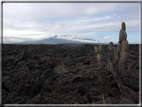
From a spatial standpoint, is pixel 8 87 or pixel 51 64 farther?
pixel 51 64

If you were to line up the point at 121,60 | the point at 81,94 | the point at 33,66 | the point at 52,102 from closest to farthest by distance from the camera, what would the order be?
the point at 52,102
the point at 81,94
the point at 121,60
the point at 33,66

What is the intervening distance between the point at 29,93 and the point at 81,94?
179 centimetres

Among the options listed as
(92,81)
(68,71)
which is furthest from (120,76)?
(68,71)

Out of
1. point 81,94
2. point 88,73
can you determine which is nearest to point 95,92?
point 81,94

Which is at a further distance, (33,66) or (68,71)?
(33,66)

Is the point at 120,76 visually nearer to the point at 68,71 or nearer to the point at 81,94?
the point at 81,94

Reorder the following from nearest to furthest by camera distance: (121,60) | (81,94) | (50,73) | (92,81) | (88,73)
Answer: (81,94) → (121,60) → (92,81) → (88,73) → (50,73)

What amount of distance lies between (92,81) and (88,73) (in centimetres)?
51

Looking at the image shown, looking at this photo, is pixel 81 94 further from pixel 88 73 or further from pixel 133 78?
pixel 133 78

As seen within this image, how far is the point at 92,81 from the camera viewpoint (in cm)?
492

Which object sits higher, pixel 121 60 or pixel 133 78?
pixel 121 60

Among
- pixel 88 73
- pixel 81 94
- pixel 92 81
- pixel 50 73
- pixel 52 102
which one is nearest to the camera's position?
pixel 52 102

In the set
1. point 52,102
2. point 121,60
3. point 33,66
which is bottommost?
point 52,102

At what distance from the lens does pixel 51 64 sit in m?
6.76
